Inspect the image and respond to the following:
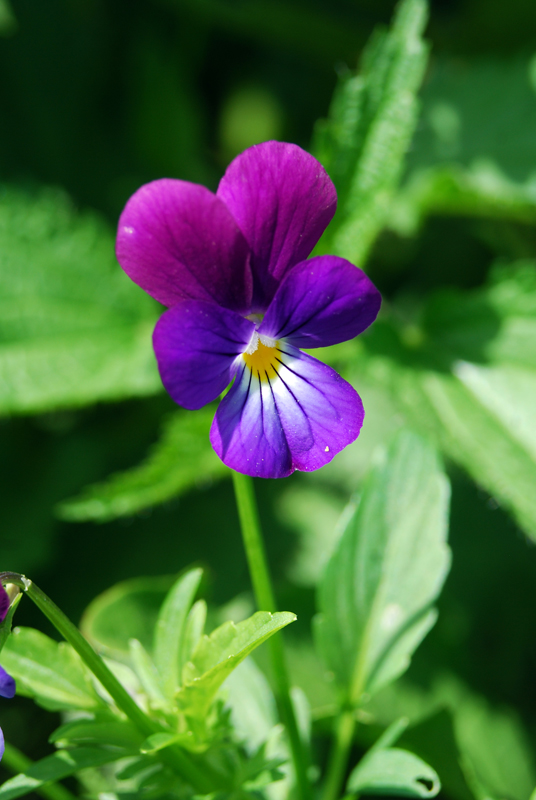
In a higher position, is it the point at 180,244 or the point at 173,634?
the point at 180,244

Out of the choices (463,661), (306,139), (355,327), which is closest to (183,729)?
(355,327)

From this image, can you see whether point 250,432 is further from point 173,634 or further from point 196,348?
point 173,634

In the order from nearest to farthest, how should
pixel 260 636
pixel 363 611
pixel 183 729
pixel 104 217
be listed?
pixel 260 636
pixel 183 729
pixel 363 611
pixel 104 217

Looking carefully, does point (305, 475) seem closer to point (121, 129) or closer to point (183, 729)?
point (183, 729)

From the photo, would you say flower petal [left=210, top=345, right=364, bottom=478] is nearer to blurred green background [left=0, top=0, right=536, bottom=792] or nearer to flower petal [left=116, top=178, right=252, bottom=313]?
flower petal [left=116, top=178, right=252, bottom=313]

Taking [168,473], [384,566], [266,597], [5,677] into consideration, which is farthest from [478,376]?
[5,677]

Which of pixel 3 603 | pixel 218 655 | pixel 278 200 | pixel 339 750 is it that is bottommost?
pixel 339 750
